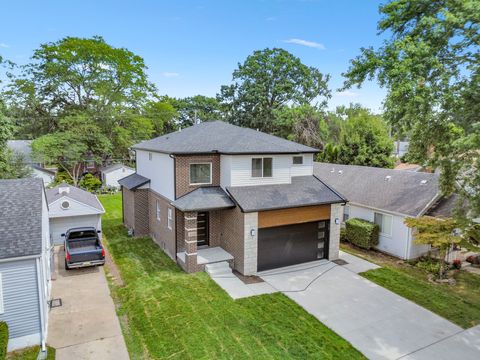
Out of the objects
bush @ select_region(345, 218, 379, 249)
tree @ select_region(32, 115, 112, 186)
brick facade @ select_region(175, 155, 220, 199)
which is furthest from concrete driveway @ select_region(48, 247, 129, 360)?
tree @ select_region(32, 115, 112, 186)

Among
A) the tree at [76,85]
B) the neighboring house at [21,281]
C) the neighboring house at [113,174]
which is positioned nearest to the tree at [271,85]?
the tree at [76,85]

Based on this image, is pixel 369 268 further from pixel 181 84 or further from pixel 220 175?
pixel 181 84

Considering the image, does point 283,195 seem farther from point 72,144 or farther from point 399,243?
point 72,144

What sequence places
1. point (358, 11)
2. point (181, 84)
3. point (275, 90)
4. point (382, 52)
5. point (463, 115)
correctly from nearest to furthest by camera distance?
point (463, 115), point (382, 52), point (358, 11), point (181, 84), point (275, 90)

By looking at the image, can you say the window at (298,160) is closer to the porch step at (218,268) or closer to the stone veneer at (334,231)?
the stone veneer at (334,231)

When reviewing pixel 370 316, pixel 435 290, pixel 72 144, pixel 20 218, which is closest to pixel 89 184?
pixel 72 144

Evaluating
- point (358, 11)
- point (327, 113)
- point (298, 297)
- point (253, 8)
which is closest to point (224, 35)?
point (253, 8)

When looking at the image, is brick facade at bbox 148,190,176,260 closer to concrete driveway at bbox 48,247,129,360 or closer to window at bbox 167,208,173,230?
window at bbox 167,208,173,230
